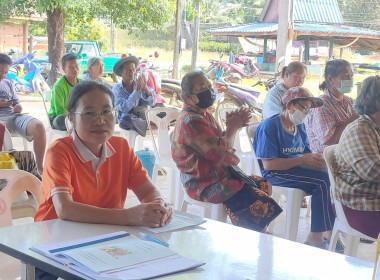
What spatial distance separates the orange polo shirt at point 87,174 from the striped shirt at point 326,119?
2.19m

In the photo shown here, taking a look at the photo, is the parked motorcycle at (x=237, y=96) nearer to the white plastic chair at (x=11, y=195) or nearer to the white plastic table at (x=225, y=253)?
the white plastic chair at (x=11, y=195)

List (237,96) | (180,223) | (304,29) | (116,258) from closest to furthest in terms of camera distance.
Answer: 1. (116,258)
2. (180,223)
3. (237,96)
4. (304,29)

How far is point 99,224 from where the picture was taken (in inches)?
82.7

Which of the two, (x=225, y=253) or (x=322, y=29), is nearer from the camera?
(x=225, y=253)

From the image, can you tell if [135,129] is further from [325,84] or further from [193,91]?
[193,91]

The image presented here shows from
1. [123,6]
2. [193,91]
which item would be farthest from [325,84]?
[123,6]

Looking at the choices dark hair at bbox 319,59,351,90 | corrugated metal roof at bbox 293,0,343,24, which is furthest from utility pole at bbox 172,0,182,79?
dark hair at bbox 319,59,351,90

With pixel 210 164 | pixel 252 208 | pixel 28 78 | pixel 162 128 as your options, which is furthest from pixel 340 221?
pixel 28 78

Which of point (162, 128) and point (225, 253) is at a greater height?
point (225, 253)

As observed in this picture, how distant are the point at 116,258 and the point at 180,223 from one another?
0.51 meters

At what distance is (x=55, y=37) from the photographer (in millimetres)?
12336

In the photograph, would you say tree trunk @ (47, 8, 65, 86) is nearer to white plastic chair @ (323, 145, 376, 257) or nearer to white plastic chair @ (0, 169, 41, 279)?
white plastic chair @ (323, 145, 376, 257)

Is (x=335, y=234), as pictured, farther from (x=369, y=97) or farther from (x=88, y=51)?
(x=88, y=51)

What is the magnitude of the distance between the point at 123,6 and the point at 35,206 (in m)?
9.08
